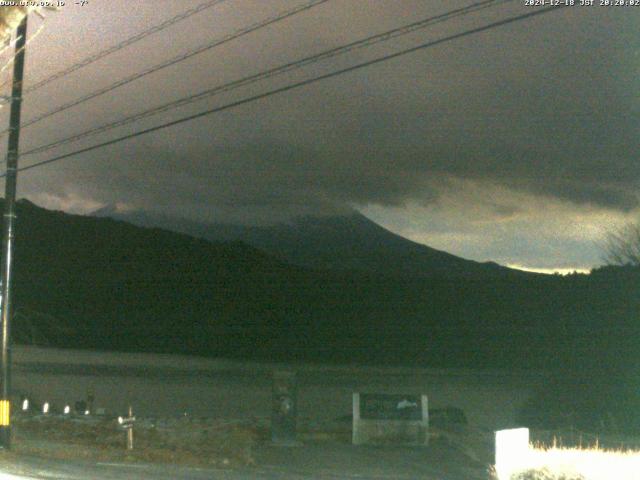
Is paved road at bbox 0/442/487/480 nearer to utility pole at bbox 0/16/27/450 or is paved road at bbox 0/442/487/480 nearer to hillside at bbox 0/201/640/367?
utility pole at bbox 0/16/27/450

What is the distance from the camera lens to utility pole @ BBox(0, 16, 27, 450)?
18.7 m

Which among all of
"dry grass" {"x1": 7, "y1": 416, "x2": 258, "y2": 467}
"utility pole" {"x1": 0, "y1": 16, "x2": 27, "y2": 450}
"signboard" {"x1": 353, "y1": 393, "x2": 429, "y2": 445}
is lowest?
"dry grass" {"x1": 7, "y1": 416, "x2": 258, "y2": 467}

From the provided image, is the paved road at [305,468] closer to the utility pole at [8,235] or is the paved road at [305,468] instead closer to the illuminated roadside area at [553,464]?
the utility pole at [8,235]

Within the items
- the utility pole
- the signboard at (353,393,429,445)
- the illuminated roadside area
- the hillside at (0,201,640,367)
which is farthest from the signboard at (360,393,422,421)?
the hillside at (0,201,640,367)

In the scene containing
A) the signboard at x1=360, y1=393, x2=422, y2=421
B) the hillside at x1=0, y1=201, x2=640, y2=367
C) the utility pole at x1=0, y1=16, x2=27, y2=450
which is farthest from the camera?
the hillside at x1=0, y1=201, x2=640, y2=367

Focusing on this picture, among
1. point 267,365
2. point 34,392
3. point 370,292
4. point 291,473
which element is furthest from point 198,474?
point 370,292

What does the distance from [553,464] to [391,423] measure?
856 centimetres

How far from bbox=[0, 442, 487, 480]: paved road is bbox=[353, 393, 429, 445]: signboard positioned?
52 cm

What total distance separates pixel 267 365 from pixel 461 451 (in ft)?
159

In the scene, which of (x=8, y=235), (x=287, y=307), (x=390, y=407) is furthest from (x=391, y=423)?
(x=287, y=307)

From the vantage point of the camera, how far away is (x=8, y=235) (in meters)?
19.0

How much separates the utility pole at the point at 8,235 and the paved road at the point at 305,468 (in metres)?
1.46

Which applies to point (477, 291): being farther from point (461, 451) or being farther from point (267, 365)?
point (461, 451)

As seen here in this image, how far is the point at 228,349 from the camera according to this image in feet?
249
